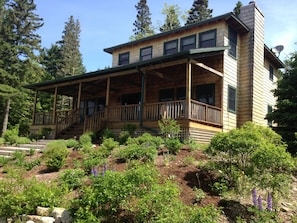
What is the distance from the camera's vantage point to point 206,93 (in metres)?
15.1

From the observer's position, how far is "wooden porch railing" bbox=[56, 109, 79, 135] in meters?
16.8

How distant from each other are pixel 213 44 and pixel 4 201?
13.1 meters

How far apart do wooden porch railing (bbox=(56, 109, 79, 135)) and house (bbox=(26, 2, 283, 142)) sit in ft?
0.19

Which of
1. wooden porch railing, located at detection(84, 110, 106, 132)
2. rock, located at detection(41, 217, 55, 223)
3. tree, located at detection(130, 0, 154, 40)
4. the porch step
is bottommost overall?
rock, located at detection(41, 217, 55, 223)

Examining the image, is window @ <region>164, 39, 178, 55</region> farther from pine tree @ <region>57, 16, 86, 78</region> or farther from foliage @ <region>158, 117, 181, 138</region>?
pine tree @ <region>57, 16, 86, 78</region>

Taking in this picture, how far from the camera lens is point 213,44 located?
15695 mm

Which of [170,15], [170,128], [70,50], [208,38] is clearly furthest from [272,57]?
[70,50]

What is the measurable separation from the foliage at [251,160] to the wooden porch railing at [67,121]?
38.3ft

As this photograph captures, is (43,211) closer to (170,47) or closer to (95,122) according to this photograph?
(95,122)

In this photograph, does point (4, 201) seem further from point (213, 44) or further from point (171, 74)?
point (213, 44)

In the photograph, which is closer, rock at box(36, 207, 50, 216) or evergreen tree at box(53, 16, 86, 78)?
rock at box(36, 207, 50, 216)

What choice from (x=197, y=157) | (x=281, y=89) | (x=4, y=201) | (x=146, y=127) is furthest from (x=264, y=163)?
(x=281, y=89)

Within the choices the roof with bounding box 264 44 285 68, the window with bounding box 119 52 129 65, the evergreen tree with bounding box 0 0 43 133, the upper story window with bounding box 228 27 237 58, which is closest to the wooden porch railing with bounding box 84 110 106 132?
the window with bounding box 119 52 129 65

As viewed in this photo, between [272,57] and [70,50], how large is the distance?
121 ft
